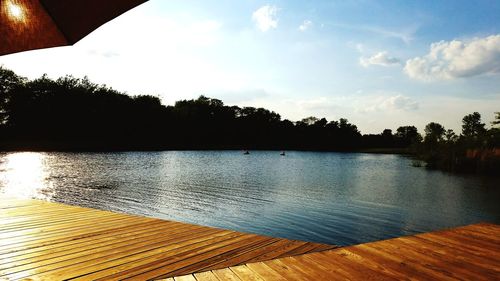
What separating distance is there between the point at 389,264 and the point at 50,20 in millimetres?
4098

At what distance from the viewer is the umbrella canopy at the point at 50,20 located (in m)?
2.60

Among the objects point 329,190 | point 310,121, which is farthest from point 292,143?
point 329,190

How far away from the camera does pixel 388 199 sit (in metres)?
19.4

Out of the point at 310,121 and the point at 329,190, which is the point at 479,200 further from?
the point at 310,121

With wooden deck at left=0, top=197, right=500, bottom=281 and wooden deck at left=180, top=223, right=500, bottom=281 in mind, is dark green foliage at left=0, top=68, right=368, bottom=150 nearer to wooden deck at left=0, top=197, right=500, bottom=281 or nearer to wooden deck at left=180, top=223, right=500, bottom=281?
wooden deck at left=0, top=197, right=500, bottom=281

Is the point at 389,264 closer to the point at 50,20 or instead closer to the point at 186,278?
the point at 186,278

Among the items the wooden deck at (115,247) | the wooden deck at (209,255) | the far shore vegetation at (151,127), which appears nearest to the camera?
the wooden deck at (209,255)

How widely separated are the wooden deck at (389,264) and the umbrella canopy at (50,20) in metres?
2.52

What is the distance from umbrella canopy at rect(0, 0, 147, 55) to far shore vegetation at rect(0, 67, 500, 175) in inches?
1563

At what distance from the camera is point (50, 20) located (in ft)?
8.97

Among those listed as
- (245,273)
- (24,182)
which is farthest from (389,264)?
(24,182)

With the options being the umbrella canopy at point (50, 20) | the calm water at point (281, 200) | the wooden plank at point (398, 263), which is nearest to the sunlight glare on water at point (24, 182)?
the calm water at point (281, 200)

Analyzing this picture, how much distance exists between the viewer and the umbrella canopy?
8.52 ft

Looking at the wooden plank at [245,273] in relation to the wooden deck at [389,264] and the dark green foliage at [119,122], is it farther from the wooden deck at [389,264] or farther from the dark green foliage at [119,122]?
the dark green foliage at [119,122]
